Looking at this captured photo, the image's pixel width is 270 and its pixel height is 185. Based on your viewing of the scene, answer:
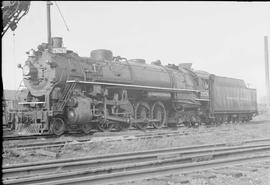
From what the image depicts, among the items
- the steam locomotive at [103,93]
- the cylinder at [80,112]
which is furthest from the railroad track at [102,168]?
the steam locomotive at [103,93]

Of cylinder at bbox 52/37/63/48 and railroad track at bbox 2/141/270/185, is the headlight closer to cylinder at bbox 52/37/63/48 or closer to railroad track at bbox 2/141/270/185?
cylinder at bbox 52/37/63/48

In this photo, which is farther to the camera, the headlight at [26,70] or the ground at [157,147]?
the headlight at [26,70]

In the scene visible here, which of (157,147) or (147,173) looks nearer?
(147,173)

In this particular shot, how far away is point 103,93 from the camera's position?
13.0m

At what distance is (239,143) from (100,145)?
3950 millimetres

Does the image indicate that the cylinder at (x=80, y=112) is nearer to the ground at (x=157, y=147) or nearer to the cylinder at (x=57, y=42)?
the ground at (x=157, y=147)

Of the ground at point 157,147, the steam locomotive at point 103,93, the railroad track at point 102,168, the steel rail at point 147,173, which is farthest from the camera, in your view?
the steam locomotive at point 103,93

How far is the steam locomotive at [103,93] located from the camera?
38.5 feet

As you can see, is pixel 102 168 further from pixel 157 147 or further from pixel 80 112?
pixel 80 112

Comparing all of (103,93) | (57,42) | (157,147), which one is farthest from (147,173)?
(57,42)

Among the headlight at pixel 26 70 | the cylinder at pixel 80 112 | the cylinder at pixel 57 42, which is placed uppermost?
the cylinder at pixel 57 42

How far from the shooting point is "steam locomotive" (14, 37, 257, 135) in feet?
38.5

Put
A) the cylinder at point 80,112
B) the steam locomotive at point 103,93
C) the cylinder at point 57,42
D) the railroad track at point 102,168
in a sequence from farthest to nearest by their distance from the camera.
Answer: the cylinder at point 57,42 → the steam locomotive at point 103,93 → the cylinder at point 80,112 → the railroad track at point 102,168

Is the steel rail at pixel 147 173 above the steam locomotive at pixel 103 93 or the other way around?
the other way around
